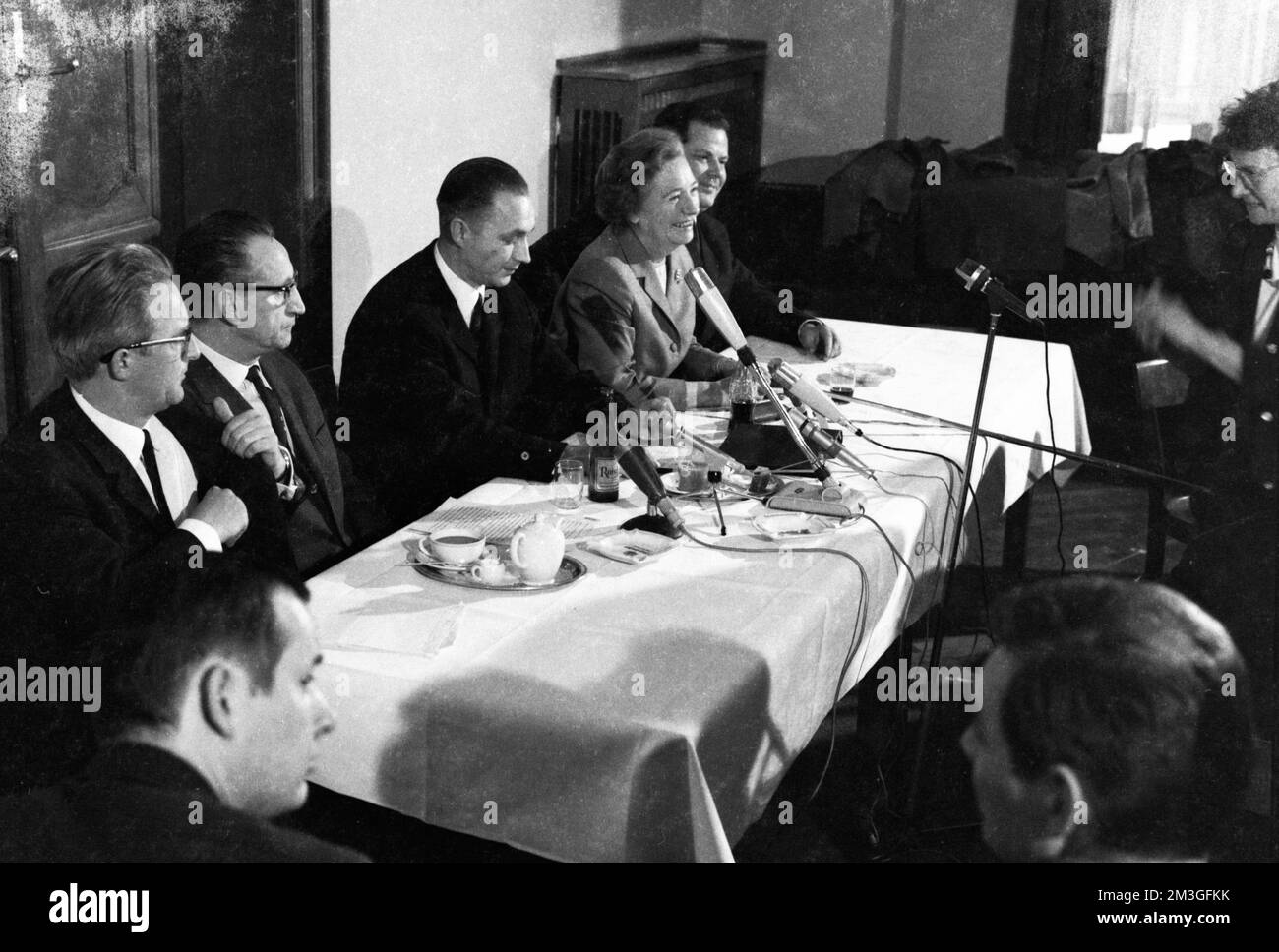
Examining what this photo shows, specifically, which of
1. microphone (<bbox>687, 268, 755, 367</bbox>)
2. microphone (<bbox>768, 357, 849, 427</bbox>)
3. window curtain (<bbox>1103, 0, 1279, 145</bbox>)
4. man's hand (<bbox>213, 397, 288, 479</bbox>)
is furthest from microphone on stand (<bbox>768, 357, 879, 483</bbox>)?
window curtain (<bbox>1103, 0, 1279, 145</bbox>)

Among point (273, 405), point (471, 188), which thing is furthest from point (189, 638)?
point (471, 188)

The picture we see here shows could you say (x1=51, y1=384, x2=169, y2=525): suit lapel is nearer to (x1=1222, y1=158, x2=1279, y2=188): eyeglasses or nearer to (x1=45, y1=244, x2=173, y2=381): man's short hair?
(x1=45, y1=244, x2=173, y2=381): man's short hair

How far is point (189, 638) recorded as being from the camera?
76.7 inches

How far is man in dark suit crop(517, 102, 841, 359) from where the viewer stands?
12.8 feet

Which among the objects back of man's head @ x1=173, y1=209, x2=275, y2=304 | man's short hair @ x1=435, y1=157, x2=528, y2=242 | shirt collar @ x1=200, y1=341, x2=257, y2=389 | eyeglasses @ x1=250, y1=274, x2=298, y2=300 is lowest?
shirt collar @ x1=200, y1=341, x2=257, y2=389

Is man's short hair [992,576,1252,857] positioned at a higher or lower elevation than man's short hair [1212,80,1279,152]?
lower

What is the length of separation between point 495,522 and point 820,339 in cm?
155

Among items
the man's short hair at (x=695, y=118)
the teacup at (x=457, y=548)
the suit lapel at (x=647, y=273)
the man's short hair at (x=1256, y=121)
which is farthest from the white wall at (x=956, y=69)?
the teacup at (x=457, y=548)

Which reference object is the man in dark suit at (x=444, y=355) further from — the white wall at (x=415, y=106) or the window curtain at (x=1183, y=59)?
the window curtain at (x=1183, y=59)

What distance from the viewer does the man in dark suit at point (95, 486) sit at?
219cm

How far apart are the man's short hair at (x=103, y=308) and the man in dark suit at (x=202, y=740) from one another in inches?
15.4

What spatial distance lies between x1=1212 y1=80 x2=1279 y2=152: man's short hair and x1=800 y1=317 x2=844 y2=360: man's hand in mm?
1053
